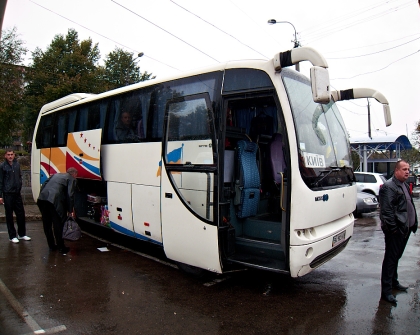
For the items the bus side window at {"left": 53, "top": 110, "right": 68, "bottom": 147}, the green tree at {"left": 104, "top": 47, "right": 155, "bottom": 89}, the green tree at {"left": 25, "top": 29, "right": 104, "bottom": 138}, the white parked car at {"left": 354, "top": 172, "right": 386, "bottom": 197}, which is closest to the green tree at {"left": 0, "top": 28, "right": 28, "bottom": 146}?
the green tree at {"left": 25, "top": 29, "right": 104, "bottom": 138}

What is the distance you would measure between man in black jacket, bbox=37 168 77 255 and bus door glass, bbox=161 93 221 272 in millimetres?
2508

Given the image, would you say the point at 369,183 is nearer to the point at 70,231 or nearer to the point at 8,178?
the point at 70,231

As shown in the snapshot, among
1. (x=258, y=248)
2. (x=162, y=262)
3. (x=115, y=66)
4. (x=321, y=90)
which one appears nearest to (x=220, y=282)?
(x=258, y=248)

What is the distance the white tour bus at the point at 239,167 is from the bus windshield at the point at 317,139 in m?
0.02

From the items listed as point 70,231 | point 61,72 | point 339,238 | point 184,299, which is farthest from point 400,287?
point 61,72

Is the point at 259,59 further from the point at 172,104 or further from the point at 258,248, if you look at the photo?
the point at 258,248

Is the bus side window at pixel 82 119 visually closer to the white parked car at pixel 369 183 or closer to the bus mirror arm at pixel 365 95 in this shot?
the bus mirror arm at pixel 365 95

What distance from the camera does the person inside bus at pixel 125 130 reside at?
697 centimetres

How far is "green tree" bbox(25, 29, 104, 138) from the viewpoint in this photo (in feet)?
105

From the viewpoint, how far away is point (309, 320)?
4.37 meters

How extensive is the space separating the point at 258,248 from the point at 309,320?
1.19 metres

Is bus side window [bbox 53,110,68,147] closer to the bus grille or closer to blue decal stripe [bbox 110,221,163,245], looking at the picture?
blue decal stripe [bbox 110,221,163,245]

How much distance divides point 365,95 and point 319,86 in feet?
6.66

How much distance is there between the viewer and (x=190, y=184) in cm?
545
